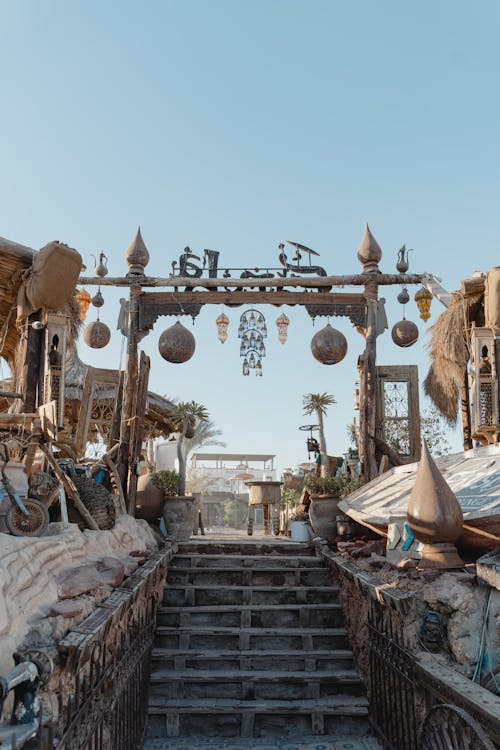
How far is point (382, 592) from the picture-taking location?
14.5ft

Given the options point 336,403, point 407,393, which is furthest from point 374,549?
point 336,403

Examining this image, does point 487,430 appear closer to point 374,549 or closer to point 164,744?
point 374,549

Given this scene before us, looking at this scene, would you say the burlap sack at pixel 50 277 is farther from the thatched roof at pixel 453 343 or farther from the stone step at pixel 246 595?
the thatched roof at pixel 453 343

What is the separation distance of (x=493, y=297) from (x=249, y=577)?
4.83 meters

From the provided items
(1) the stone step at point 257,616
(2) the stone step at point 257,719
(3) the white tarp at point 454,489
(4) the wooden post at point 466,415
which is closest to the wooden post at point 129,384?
(1) the stone step at point 257,616

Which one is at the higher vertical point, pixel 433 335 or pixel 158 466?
pixel 433 335

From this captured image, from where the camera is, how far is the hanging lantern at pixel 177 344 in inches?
392

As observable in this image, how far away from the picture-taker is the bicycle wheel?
4.38 meters

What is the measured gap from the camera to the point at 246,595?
6.70 meters

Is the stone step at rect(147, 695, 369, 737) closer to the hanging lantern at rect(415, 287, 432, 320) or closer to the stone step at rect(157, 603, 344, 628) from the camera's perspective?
the stone step at rect(157, 603, 344, 628)

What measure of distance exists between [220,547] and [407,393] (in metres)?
4.55

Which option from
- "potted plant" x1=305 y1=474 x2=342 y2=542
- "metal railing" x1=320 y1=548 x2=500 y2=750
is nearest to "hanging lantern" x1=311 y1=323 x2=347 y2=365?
"potted plant" x1=305 y1=474 x2=342 y2=542

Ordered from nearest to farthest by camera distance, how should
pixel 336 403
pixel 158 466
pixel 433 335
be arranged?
pixel 433 335 < pixel 336 403 < pixel 158 466

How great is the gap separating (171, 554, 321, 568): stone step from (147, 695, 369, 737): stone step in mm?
2231
